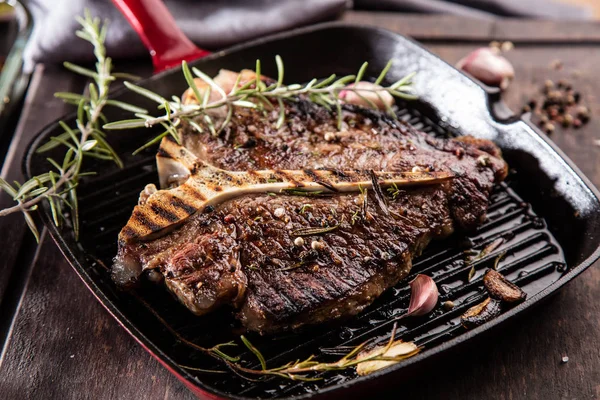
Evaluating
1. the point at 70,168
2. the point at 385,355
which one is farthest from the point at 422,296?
the point at 70,168

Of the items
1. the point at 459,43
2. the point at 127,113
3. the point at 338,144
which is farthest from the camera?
the point at 459,43

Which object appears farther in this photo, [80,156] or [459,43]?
[459,43]

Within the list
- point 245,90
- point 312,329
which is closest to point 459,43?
point 245,90

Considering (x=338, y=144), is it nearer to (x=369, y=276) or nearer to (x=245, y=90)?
(x=245, y=90)

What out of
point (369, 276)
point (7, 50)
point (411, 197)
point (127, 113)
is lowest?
point (7, 50)

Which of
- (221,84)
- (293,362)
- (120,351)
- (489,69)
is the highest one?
(489,69)

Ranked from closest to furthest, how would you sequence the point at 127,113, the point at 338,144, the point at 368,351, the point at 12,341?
the point at 368,351 < the point at 12,341 < the point at 338,144 < the point at 127,113

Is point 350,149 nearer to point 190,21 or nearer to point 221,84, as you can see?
point 221,84

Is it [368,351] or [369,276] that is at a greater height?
[369,276]
